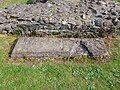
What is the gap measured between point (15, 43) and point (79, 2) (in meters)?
3.05

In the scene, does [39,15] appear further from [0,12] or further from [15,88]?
[15,88]

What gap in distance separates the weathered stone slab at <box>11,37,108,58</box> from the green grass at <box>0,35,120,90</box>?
0.30 metres

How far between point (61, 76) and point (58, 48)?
3.20 ft

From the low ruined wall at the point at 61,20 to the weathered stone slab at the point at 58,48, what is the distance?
67 centimetres

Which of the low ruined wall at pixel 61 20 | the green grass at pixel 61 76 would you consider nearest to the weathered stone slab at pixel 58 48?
the green grass at pixel 61 76

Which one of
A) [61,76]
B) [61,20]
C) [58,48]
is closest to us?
[61,76]

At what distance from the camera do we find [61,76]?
Answer: 21.0 ft

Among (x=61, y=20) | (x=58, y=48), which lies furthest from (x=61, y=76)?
(x=61, y=20)

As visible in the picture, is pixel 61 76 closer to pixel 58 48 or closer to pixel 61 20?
pixel 58 48

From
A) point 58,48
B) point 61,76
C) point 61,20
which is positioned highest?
point 61,20

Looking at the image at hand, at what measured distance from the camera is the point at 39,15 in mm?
8305

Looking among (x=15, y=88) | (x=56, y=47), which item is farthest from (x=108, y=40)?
(x=15, y=88)

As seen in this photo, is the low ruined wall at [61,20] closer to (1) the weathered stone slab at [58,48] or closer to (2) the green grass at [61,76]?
(1) the weathered stone slab at [58,48]

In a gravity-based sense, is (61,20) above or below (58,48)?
above
